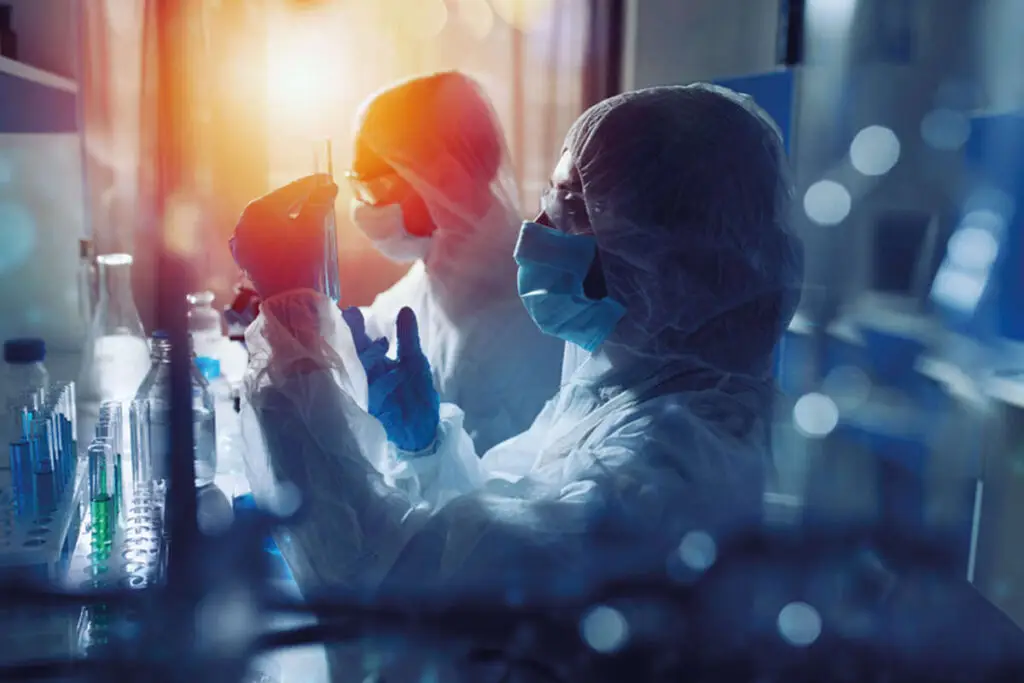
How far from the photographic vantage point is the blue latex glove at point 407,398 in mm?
1146

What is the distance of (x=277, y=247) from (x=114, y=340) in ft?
2.06

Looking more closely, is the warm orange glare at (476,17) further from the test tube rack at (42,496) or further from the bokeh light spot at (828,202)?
the test tube rack at (42,496)

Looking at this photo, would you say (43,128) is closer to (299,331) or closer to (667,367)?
(299,331)

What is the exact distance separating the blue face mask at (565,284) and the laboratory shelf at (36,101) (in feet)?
2.39

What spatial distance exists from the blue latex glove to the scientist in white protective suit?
12cm

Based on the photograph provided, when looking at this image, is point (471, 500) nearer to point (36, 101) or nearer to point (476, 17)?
point (36, 101)

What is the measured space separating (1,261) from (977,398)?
1.82m

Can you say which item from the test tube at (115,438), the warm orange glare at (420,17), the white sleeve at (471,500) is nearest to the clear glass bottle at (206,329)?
the test tube at (115,438)

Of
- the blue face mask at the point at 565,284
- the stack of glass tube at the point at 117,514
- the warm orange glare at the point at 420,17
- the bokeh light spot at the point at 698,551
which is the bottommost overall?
the stack of glass tube at the point at 117,514

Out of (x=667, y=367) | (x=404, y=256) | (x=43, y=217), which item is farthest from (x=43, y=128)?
(x=667, y=367)

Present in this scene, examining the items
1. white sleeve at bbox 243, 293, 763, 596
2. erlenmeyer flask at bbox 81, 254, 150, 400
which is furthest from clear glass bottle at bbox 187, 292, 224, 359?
white sleeve at bbox 243, 293, 763, 596

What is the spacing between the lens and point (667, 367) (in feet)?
3.02

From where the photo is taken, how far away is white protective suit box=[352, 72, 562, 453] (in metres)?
1.52

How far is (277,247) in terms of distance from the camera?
97 cm
